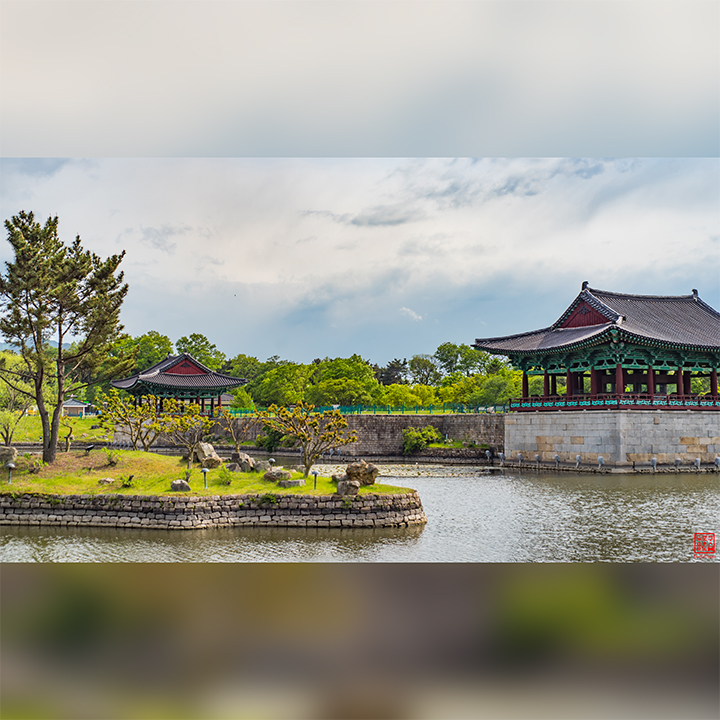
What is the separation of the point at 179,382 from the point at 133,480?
3355cm

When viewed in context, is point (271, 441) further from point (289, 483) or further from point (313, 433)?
point (289, 483)

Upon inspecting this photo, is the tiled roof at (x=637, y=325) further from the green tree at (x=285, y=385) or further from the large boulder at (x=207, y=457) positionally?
the green tree at (x=285, y=385)

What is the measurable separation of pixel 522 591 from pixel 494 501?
1721 centimetres

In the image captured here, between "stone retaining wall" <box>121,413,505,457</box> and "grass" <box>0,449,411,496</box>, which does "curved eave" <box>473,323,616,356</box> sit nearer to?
"stone retaining wall" <box>121,413,505,457</box>

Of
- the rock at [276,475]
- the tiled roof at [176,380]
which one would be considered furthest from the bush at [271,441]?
the rock at [276,475]

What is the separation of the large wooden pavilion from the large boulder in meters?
20.4

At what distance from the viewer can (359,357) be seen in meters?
63.6

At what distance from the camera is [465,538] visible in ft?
51.0

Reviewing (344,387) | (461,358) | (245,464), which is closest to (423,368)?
(461,358)

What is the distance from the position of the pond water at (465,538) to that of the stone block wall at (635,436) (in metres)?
8.16

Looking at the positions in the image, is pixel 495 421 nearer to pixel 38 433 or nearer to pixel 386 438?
pixel 386 438

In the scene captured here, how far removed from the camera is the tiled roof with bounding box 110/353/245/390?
165 feet

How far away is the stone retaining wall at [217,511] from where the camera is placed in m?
16.7

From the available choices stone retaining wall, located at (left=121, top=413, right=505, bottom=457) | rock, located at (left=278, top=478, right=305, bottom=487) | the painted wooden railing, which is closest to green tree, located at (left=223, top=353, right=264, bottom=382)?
stone retaining wall, located at (left=121, top=413, right=505, bottom=457)
